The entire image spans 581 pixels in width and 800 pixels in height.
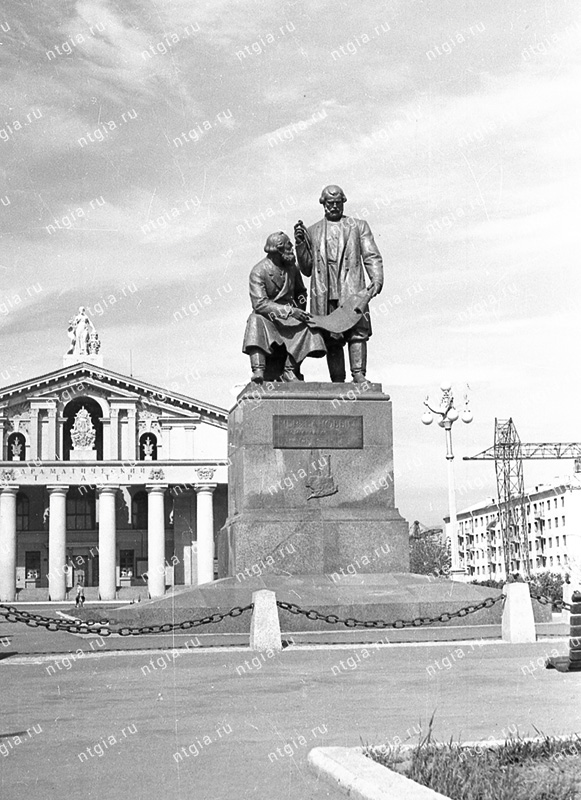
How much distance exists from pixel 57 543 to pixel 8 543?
3.53m

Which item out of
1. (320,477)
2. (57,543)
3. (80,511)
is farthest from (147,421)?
(320,477)

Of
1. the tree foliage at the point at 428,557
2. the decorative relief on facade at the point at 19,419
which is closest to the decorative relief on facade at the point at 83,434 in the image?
the decorative relief on facade at the point at 19,419

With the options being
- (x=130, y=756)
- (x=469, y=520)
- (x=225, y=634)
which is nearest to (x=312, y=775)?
(x=130, y=756)

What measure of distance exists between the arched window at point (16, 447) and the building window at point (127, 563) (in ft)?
36.5

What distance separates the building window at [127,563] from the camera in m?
85.9

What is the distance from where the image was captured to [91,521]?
8956cm

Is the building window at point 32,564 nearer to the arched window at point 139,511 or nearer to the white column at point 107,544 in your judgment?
the arched window at point 139,511

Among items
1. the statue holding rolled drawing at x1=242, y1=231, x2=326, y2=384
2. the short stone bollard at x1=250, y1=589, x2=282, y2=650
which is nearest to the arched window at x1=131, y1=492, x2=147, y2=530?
the statue holding rolled drawing at x1=242, y1=231, x2=326, y2=384

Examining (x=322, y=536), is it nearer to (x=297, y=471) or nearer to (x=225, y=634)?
(x=297, y=471)

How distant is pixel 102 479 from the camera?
81438 mm

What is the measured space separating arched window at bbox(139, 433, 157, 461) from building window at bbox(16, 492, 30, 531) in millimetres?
10100

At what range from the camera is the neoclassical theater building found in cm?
7938

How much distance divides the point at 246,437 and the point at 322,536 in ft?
5.88

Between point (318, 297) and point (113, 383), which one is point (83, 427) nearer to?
point (113, 383)
